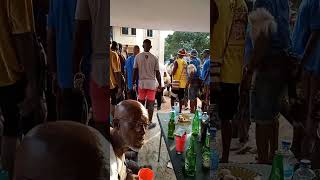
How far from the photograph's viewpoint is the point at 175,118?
2777 mm

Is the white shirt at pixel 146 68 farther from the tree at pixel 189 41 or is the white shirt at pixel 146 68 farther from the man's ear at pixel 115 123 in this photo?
the man's ear at pixel 115 123

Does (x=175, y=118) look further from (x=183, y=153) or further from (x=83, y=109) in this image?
(x=83, y=109)

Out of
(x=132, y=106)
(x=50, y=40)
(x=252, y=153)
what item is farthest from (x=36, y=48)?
(x=252, y=153)

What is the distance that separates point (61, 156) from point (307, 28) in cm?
130

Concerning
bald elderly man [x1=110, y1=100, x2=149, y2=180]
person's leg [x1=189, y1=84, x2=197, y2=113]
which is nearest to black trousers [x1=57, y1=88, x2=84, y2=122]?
bald elderly man [x1=110, y1=100, x2=149, y2=180]

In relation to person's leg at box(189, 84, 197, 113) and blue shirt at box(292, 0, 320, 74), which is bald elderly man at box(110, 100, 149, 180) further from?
person's leg at box(189, 84, 197, 113)

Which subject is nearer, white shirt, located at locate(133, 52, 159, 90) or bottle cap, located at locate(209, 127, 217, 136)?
bottle cap, located at locate(209, 127, 217, 136)

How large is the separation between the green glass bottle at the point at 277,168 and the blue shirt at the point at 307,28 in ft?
1.47

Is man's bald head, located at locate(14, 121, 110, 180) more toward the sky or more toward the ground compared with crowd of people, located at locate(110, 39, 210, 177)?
more toward the sky

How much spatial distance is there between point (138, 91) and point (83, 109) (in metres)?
1.80

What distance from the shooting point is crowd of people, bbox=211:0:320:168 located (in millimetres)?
1363

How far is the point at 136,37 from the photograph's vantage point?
2.54 metres

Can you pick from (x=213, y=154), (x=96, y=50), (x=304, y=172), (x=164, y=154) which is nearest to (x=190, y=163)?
(x=213, y=154)

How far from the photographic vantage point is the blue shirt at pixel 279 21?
1.38 meters
